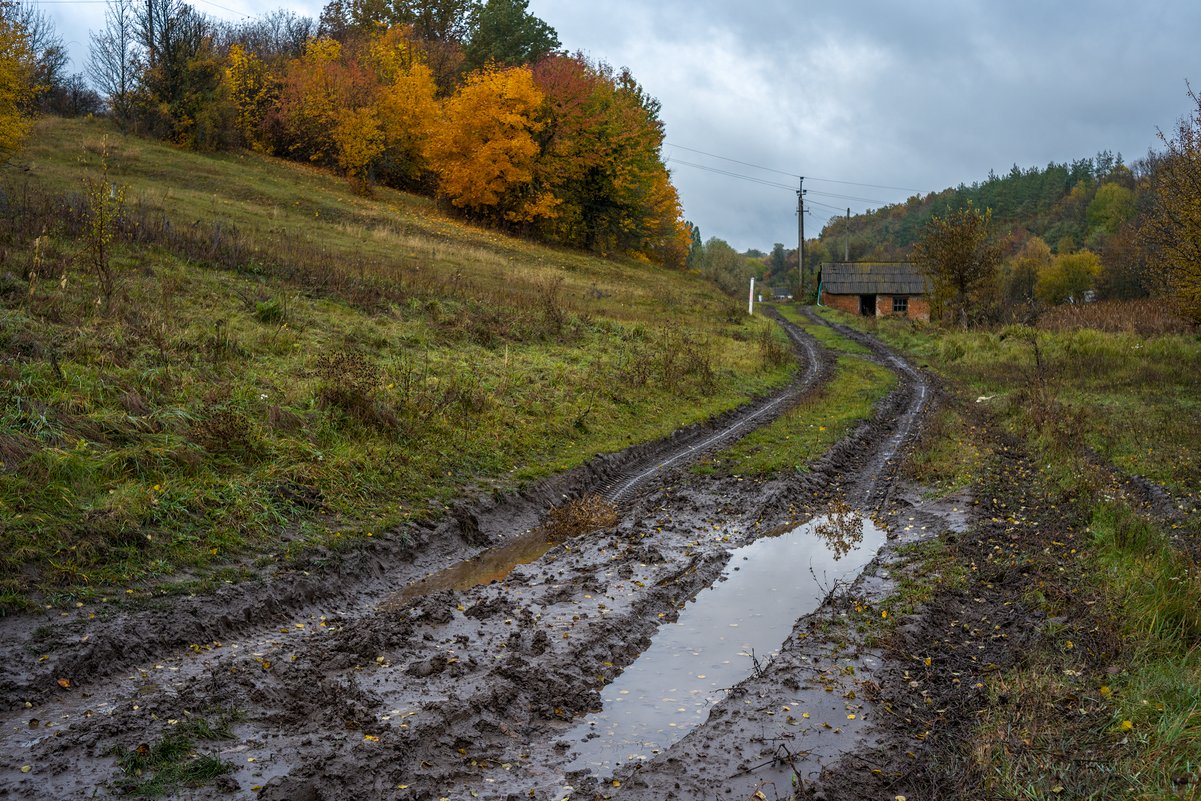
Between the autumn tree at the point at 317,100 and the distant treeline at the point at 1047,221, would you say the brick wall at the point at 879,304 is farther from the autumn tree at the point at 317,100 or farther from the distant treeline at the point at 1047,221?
the autumn tree at the point at 317,100

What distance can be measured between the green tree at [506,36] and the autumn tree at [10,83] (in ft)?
127

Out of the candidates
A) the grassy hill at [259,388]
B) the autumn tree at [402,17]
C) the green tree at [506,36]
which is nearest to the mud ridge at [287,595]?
the grassy hill at [259,388]

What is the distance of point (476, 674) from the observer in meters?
6.10

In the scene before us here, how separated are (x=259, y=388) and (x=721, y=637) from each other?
7.56 meters

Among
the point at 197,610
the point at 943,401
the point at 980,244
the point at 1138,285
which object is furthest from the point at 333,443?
the point at 1138,285

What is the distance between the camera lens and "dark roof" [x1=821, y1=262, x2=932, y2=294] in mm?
57781

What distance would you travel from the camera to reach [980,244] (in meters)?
39.9

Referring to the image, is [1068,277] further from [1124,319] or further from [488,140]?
[488,140]

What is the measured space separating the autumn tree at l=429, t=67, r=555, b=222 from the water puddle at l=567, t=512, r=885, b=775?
136 feet

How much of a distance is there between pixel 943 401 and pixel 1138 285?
53.6 metres

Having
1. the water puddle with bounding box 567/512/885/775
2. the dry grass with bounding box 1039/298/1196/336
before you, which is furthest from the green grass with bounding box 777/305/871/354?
the water puddle with bounding box 567/512/885/775

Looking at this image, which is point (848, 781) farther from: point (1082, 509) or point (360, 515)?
point (1082, 509)

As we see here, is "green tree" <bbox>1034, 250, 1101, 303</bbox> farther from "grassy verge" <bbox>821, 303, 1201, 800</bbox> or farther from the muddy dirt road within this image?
the muddy dirt road

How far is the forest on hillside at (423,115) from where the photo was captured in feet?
160
